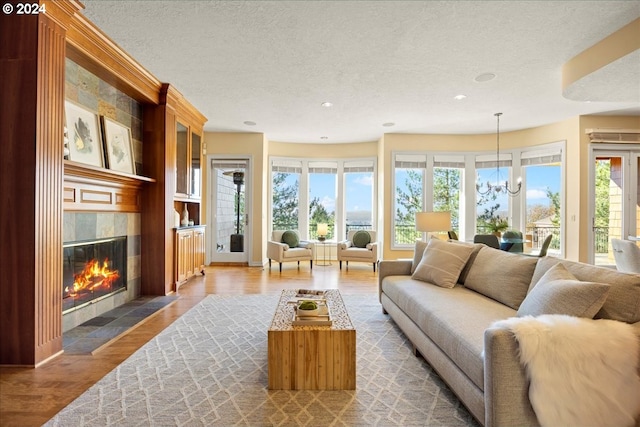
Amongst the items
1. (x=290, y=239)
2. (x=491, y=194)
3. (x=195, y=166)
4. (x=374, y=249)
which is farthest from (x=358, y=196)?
(x=195, y=166)

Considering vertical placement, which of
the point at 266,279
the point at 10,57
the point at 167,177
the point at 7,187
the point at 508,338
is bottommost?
→ the point at 266,279

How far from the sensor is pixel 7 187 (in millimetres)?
2379

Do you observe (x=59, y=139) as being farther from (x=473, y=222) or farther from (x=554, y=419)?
(x=473, y=222)

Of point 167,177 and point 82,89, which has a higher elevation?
point 82,89

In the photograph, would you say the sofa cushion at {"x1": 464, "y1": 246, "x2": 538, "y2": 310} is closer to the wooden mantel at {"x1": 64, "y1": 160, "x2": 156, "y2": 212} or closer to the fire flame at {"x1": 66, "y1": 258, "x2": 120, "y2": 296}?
the wooden mantel at {"x1": 64, "y1": 160, "x2": 156, "y2": 212}

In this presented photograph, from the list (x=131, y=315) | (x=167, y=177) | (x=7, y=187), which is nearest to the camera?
(x=7, y=187)

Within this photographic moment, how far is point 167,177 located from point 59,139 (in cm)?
185

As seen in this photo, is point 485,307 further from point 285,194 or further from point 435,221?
point 285,194

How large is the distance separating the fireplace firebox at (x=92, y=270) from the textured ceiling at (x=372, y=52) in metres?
2.05

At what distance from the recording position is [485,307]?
2.33 m

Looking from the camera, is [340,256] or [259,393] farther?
[340,256]

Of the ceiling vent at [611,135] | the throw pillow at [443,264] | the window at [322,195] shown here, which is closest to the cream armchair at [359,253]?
the window at [322,195]

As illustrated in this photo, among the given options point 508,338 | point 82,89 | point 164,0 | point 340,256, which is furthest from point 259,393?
point 340,256

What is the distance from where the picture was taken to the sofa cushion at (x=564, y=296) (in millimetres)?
1599
